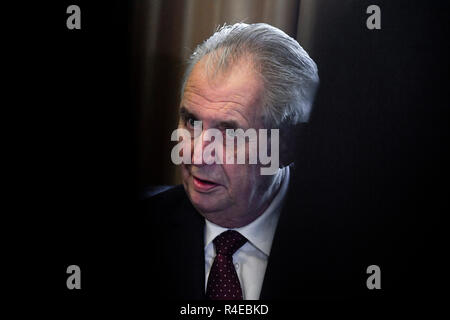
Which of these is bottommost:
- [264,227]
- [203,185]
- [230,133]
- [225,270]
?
[225,270]

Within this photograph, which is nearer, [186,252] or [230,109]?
[230,109]

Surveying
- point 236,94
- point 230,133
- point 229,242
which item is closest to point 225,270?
point 229,242

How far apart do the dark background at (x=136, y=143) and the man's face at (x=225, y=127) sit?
0.55 feet

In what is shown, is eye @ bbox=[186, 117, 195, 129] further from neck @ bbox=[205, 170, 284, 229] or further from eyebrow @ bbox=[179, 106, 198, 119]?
neck @ bbox=[205, 170, 284, 229]

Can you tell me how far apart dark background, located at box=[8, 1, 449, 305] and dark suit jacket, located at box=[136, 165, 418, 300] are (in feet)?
0.05

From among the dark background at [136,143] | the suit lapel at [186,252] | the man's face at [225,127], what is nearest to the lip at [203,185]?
the man's face at [225,127]

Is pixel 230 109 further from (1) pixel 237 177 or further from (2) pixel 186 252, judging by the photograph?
(2) pixel 186 252

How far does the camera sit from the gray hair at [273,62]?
3.94 feet

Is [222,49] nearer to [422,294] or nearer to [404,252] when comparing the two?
[404,252]

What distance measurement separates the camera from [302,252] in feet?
4.35

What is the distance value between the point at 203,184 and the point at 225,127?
0.56 feet

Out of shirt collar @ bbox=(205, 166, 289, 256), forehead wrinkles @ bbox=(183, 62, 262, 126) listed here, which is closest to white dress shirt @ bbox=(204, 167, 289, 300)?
shirt collar @ bbox=(205, 166, 289, 256)

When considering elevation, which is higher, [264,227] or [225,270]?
[264,227]

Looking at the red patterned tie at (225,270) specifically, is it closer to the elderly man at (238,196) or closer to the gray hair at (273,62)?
the elderly man at (238,196)
